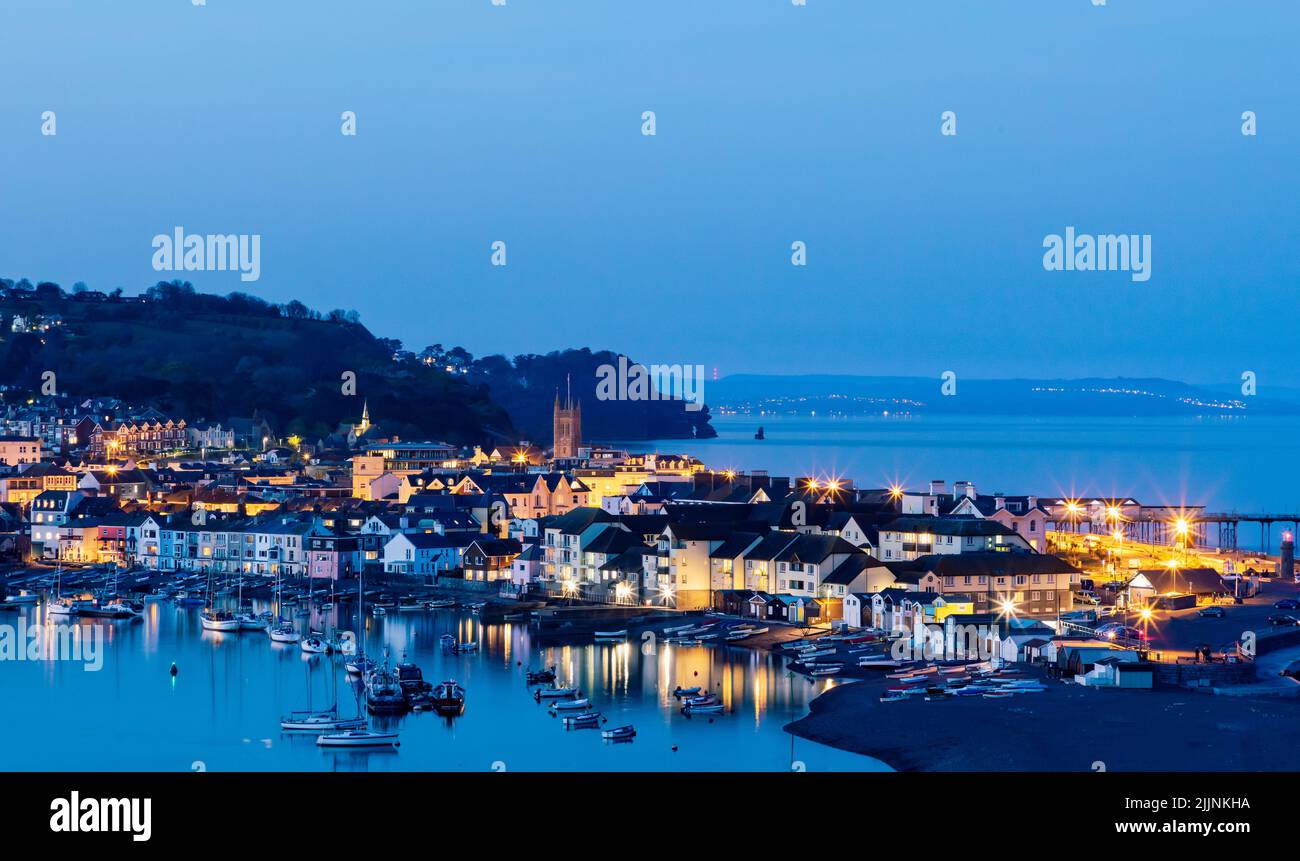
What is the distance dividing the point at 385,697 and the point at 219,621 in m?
8.67

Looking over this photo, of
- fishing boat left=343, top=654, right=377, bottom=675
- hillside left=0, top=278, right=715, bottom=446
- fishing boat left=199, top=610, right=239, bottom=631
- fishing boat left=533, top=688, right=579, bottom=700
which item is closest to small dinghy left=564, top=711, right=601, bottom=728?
fishing boat left=533, top=688, right=579, bottom=700

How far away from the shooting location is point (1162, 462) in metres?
79.4

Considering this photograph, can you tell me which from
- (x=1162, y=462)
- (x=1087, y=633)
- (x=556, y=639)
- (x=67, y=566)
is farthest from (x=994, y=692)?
(x=1162, y=462)

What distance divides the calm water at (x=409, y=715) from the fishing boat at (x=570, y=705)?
187mm

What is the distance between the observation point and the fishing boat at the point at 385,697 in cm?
1706

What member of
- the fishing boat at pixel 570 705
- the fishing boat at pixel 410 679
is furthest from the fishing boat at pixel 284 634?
the fishing boat at pixel 570 705

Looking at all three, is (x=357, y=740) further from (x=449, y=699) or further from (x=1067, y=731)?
Result: (x=1067, y=731)

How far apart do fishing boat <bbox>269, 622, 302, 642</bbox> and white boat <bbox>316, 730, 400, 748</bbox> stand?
7.87 meters

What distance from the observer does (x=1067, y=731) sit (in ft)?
47.7

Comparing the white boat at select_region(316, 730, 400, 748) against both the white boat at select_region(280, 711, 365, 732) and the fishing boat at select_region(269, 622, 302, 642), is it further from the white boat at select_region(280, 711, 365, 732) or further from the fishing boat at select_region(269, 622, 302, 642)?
the fishing boat at select_region(269, 622, 302, 642)

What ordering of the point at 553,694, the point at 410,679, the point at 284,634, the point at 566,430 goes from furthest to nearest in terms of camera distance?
1. the point at 566,430
2. the point at 284,634
3. the point at 410,679
4. the point at 553,694

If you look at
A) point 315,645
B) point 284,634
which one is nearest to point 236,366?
point 284,634

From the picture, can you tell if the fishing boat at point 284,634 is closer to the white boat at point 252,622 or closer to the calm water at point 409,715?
the calm water at point 409,715
